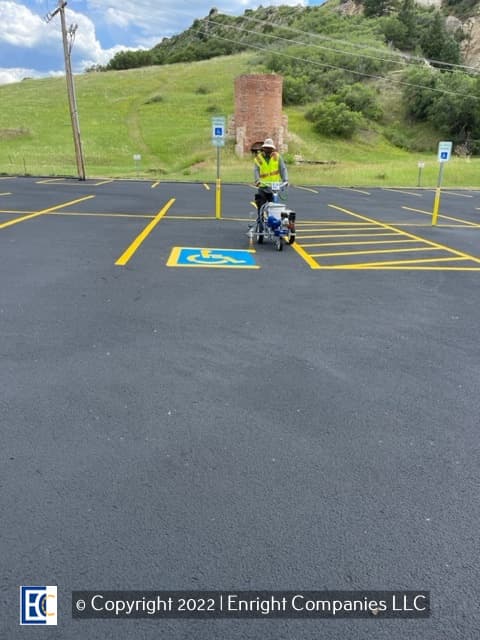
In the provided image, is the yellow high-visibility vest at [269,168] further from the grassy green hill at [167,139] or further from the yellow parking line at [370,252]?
the grassy green hill at [167,139]

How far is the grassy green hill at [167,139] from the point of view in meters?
35.9

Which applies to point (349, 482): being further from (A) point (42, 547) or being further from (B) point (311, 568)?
(A) point (42, 547)

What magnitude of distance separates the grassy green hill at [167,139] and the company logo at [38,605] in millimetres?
31379

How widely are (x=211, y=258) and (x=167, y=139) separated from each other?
4489 centimetres

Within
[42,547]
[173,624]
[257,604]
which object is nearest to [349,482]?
[257,604]

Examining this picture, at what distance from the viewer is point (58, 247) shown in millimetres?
9266

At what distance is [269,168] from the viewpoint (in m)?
9.45

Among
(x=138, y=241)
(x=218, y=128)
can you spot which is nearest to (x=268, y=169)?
(x=138, y=241)

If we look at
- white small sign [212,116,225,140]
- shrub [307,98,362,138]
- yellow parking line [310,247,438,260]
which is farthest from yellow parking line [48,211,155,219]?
shrub [307,98,362,138]

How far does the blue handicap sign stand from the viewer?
8.27 meters

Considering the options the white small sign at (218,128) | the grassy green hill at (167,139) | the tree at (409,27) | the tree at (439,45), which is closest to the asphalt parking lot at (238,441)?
the white small sign at (218,128)

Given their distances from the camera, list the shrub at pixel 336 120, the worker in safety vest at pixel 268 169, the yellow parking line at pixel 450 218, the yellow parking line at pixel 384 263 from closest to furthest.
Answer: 1. the yellow parking line at pixel 384 263
2. the worker in safety vest at pixel 268 169
3. the yellow parking line at pixel 450 218
4. the shrub at pixel 336 120

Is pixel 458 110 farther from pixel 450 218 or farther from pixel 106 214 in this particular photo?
pixel 106 214

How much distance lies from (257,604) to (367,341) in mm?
3440
